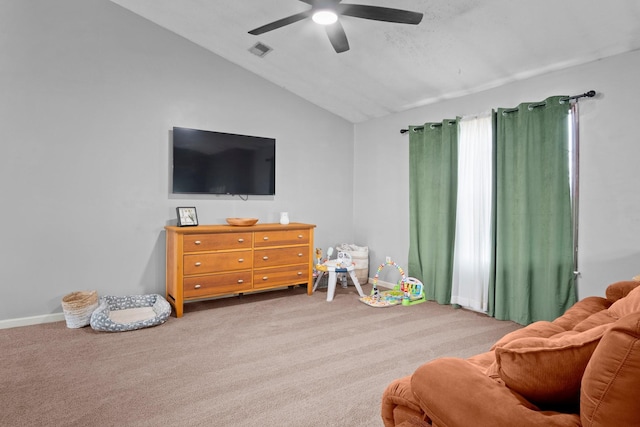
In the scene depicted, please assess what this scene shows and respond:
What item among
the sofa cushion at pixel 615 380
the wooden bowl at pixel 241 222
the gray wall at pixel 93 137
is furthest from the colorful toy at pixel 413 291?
the sofa cushion at pixel 615 380

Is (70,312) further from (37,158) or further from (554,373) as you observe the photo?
(554,373)

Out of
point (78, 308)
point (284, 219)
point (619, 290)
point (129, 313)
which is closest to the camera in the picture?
point (619, 290)

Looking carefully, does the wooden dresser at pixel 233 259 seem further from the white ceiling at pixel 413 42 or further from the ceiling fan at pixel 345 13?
the ceiling fan at pixel 345 13

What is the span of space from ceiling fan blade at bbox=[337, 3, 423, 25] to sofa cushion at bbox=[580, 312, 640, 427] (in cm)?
219

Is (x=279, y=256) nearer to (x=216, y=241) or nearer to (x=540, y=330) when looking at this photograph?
(x=216, y=241)

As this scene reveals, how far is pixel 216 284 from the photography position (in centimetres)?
383

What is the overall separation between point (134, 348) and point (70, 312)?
34.1 inches

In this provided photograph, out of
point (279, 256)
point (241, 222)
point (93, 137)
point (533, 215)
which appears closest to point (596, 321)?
point (533, 215)

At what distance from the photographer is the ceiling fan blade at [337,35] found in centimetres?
271

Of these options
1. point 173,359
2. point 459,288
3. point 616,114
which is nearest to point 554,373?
point 173,359

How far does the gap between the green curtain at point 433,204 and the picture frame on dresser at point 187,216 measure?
2502 mm

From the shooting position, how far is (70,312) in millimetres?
3250

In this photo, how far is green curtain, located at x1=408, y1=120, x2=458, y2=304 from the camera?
4.08 metres

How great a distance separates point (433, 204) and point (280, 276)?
1.94 meters
